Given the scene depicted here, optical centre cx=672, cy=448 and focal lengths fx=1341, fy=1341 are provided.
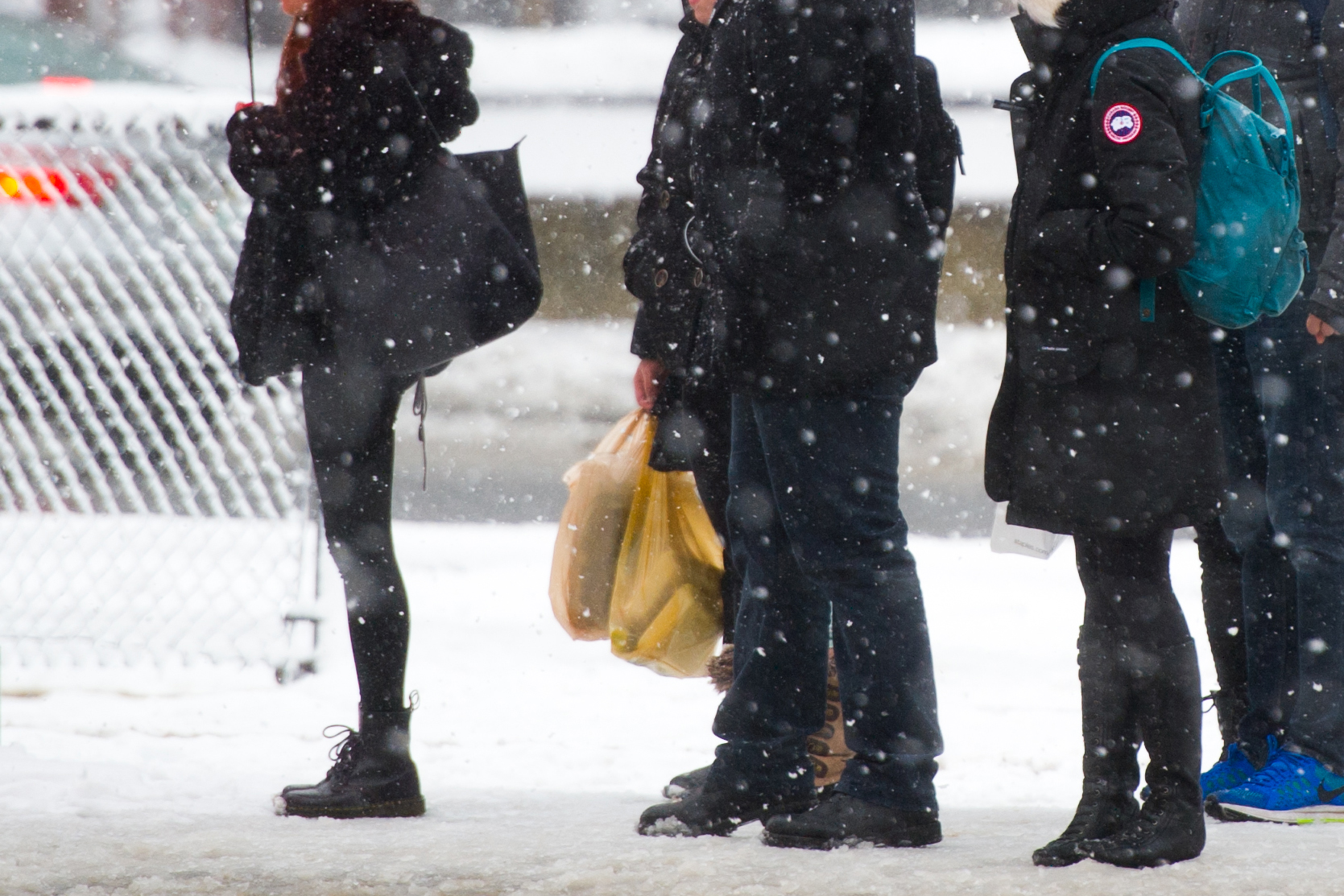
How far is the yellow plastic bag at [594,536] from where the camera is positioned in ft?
9.83

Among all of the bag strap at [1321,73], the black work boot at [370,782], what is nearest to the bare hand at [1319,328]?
the bag strap at [1321,73]

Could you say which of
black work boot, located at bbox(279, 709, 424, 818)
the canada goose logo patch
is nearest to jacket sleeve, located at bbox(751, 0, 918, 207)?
the canada goose logo patch

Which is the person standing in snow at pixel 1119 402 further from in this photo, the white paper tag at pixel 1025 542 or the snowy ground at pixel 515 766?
the white paper tag at pixel 1025 542

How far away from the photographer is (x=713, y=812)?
238 centimetres

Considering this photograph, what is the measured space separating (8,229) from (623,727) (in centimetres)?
255

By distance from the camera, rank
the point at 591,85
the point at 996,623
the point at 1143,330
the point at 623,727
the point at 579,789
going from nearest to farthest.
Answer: the point at 1143,330
the point at 579,789
the point at 623,727
the point at 996,623
the point at 591,85

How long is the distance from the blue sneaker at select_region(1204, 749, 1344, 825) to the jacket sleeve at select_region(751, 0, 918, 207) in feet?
4.73

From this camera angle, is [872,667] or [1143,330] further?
[872,667]

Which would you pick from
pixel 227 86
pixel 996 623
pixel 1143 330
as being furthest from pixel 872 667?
pixel 227 86

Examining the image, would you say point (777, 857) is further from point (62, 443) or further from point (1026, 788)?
point (62, 443)

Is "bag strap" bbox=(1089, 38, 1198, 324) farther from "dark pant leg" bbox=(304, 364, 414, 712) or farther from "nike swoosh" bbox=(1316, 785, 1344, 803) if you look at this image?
"dark pant leg" bbox=(304, 364, 414, 712)

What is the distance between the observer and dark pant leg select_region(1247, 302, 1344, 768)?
273 cm

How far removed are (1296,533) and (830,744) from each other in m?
1.06

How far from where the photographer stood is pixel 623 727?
3738 mm
